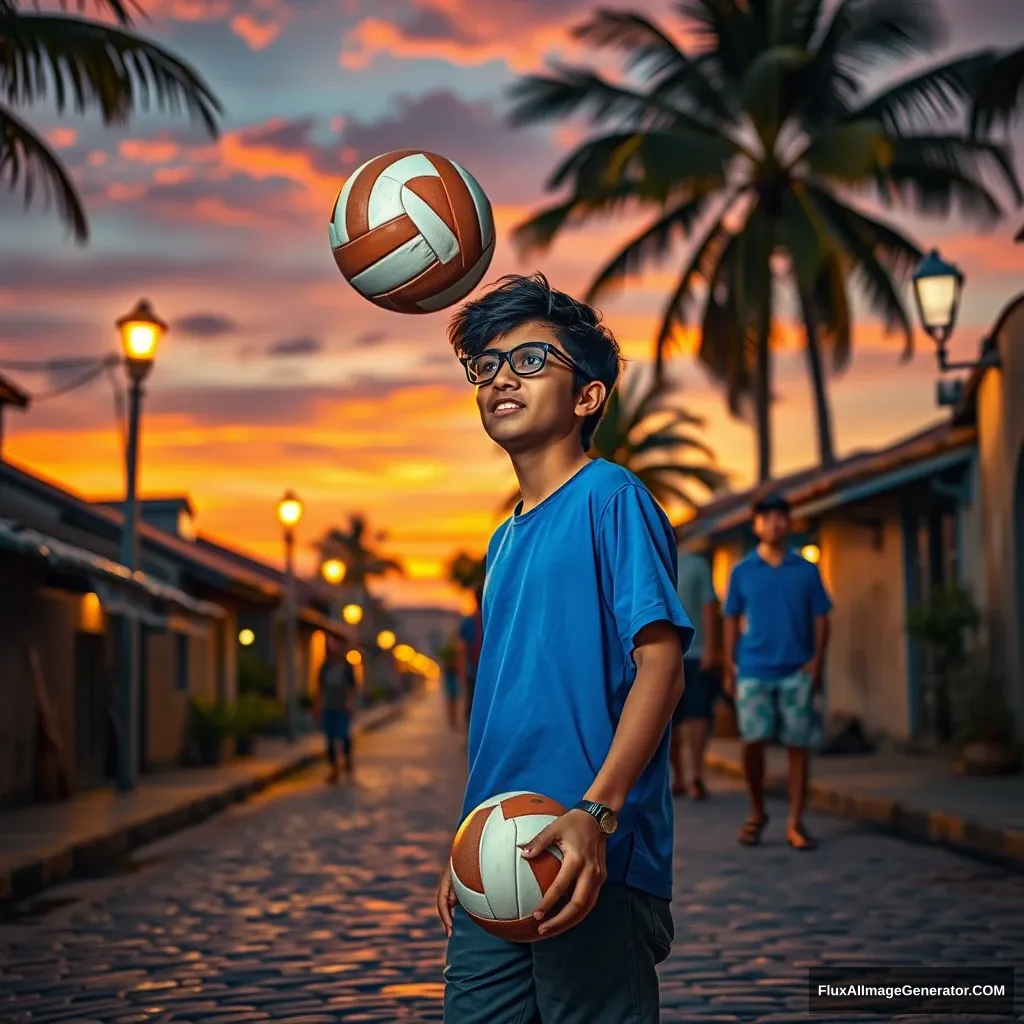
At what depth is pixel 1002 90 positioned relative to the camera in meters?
14.2

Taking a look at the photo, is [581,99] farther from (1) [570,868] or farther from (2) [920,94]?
(1) [570,868]

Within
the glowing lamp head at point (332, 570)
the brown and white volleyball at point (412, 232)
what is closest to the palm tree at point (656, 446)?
the glowing lamp head at point (332, 570)

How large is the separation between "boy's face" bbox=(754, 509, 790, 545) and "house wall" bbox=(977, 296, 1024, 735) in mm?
6090

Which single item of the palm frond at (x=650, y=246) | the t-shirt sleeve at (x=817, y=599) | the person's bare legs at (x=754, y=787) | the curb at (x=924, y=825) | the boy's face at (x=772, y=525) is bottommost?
the curb at (x=924, y=825)

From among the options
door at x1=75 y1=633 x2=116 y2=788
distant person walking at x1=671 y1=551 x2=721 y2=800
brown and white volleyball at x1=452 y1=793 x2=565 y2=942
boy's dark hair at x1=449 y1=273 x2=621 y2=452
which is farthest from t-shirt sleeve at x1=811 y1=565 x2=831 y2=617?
door at x1=75 y1=633 x2=116 y2=788

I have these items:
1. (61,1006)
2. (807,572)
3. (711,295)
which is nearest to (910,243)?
(711,295)

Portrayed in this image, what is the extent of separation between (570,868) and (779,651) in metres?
7.41

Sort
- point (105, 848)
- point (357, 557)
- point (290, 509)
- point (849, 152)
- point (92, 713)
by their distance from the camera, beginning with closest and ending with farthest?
1. point (105, 848)
2. point (92, 713)
3. point (849, 152)
4. point (290, 509)
5. point (357, 557)

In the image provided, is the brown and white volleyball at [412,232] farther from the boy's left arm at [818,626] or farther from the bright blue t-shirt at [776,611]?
the boy's left arm at [818,626]

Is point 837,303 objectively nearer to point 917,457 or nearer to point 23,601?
point 917,457

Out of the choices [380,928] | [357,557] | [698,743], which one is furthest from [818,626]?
[357,557]

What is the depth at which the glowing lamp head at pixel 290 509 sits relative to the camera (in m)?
30.1

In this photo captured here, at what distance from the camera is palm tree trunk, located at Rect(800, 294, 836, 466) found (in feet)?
92.6

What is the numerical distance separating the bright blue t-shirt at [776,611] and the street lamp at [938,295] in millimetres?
5564
